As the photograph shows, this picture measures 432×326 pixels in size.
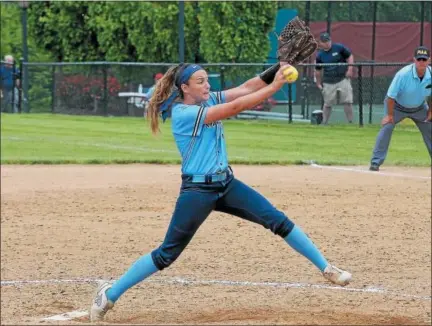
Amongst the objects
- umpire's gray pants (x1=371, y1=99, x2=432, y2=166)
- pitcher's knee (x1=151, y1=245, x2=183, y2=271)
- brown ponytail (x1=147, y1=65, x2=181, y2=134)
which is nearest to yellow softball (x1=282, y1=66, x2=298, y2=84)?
brown ponytail (x1=147, y1=65, x2=181, y2=134)

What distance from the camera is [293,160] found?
56.9 feet

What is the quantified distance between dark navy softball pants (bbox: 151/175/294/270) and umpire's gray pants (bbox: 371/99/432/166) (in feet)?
27.7

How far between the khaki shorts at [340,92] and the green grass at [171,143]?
22.7 inches

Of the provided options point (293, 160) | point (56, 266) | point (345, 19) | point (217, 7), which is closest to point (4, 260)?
point (56, 266)

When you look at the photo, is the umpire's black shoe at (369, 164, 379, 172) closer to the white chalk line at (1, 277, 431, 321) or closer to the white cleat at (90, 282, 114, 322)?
the white chalk line at (1, 277, 431, 321)

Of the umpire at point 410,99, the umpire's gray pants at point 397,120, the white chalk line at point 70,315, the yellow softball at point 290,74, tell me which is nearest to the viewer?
the yellow softball at point 290,74

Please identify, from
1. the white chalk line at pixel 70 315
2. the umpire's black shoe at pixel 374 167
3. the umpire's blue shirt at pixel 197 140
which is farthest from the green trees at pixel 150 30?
the umpire's blue shirt at pixel 197 140

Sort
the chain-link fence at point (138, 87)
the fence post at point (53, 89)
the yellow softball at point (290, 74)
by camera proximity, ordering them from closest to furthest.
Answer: the yellow softball at point (290, 74)
the chain-link fence at point (138, 87)
the fence post at point (53, 89)

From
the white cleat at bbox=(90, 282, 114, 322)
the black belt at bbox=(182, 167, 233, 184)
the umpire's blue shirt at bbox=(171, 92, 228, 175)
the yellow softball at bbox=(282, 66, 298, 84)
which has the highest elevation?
the yellow softball at bbox=(282, 66, 298, 84)

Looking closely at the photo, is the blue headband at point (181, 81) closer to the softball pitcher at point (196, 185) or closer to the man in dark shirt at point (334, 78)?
the softball pitcher at point (196, 185)

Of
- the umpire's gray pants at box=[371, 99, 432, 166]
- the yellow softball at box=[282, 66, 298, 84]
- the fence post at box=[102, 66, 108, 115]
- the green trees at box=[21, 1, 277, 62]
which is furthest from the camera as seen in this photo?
the green trees at box=[21, 1, 277, 62]

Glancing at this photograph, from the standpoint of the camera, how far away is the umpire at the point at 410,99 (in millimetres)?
14945

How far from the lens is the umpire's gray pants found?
1535 cm

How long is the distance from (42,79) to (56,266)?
1843 centimetres
